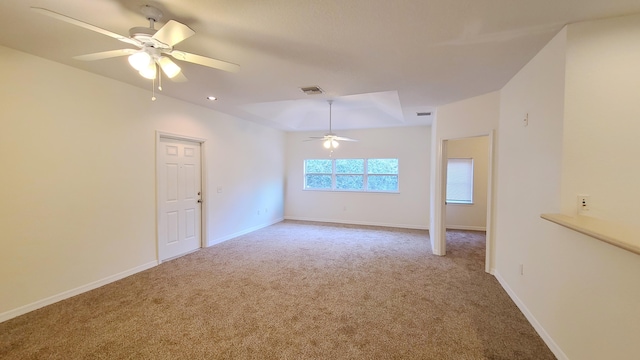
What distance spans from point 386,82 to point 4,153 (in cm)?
405

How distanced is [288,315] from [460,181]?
5755 mm

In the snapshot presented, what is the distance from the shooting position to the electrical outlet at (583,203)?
197 cm

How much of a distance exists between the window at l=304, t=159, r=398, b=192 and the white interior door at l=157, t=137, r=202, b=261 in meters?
3.52

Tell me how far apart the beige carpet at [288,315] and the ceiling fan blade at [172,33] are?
235 centimetres

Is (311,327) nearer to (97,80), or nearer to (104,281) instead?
(104,281)

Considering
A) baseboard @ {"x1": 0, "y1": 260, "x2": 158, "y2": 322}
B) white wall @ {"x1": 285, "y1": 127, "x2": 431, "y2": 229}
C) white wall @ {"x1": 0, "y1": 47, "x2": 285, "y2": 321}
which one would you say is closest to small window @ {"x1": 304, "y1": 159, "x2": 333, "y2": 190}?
white wall @ {"x1": 285, "y1": 127, "x2": 431, "y2": 229}

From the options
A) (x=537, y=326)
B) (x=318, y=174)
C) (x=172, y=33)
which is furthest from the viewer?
(x=318, y=174)

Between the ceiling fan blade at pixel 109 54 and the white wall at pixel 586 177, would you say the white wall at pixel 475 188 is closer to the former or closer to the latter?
the white wall at pixel 586 177

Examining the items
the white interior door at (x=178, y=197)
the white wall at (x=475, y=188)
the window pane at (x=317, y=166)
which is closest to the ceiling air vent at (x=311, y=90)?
the white interior door at (x=178, y=197)

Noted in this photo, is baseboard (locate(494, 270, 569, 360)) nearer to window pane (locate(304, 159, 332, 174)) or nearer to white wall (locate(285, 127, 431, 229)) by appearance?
white wall (locate(285, 127, 431, 229))

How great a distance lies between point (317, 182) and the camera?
768 cm

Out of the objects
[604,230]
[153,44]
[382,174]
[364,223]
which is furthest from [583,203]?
[364,223]

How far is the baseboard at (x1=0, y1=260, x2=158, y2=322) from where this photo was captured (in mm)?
2546

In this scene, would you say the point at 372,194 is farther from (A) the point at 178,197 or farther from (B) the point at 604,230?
(B) the point at 604,230
